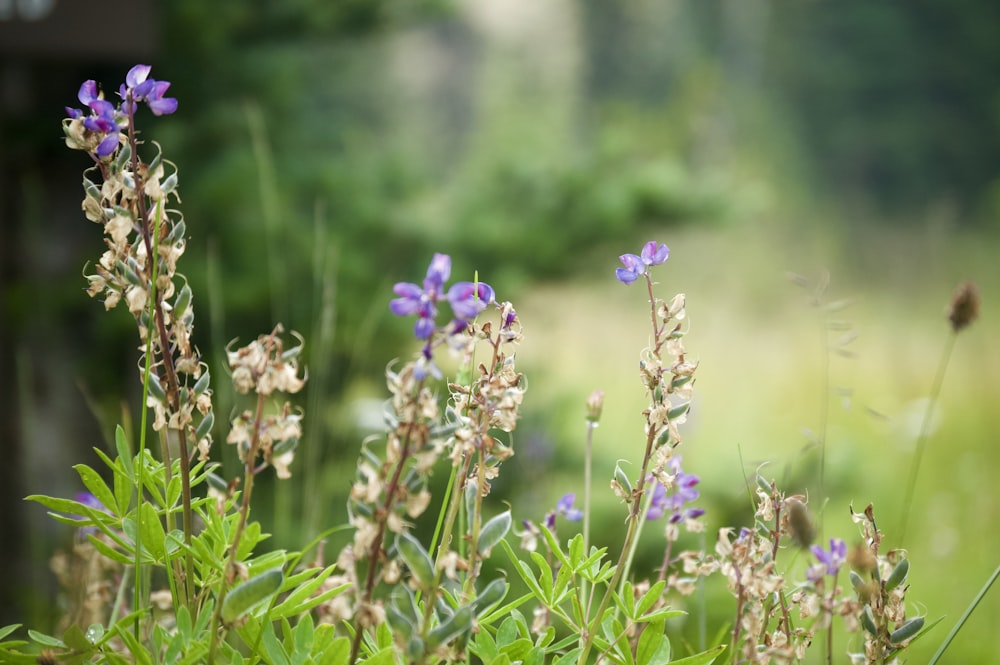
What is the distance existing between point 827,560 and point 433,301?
1.29 ft

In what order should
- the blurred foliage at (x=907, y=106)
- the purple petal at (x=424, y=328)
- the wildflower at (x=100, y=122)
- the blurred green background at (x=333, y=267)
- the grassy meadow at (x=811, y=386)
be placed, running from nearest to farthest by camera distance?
the purple petal at (x=424, y=328), the wildflower at (x=100, y=122), the blurred green background at (x=333, y=267), the grassy meadow at (x=811, y=386), the blurred foliage at (x=907, y=106)

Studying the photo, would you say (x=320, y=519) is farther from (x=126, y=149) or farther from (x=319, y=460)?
(x=126, y=149)

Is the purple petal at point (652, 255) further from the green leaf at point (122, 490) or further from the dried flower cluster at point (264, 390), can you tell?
the green leaf at point (122, 490)

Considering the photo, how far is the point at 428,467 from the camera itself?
0.60m

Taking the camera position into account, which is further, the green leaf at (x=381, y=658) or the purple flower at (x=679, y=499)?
the purple flower at (x=679, y=499)

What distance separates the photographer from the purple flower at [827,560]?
71cm

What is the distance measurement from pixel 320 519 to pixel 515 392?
2.19 m

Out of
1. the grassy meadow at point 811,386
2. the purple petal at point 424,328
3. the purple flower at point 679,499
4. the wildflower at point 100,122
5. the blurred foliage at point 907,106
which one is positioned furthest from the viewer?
the blurred foliage at point 907,106

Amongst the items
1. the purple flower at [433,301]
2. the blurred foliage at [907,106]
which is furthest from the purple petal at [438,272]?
the blurred foliage at [907,106]

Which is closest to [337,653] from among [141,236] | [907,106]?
[141,236]

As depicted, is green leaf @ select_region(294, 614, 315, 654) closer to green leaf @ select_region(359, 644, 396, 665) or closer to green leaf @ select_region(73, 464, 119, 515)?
green leaf @ select_region(359, 644, 396, 665)

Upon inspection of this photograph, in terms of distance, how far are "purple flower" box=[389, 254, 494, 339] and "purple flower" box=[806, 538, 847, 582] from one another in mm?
323

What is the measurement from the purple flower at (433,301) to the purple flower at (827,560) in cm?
32

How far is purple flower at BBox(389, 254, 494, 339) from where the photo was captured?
1.94 ft
